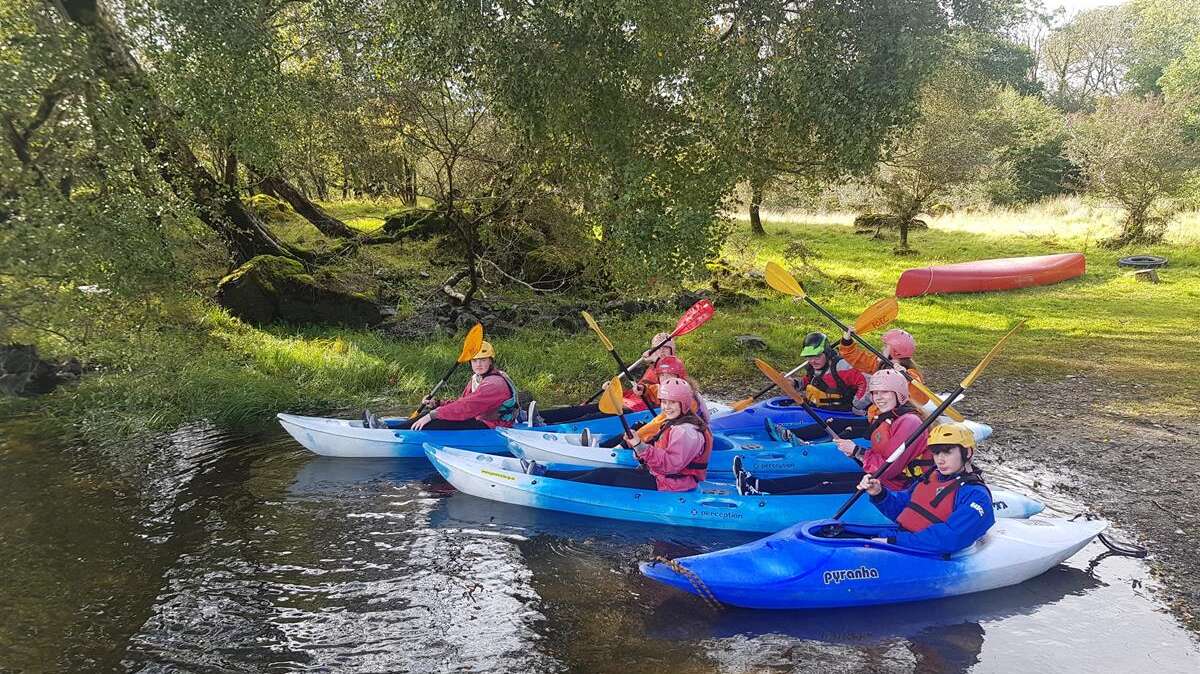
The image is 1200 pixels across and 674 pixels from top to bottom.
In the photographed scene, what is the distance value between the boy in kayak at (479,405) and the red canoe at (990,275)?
38.0 ft

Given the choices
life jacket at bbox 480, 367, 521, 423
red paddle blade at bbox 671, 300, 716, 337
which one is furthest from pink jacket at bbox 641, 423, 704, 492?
red paddle blade at bbox 671, 300, 716, 337

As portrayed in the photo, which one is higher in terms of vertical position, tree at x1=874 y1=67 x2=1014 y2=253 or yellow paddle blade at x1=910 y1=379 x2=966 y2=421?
tree at x1=874 y1=67 x2=1014 y2=253

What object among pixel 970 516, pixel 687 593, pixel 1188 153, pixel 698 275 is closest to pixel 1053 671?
pixel 970 516

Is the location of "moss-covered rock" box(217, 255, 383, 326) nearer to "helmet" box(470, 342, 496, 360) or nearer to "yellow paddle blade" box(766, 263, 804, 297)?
"helmet" box(470, 342, 496, 360)

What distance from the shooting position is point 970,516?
575 centimetres

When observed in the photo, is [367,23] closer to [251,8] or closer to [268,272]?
[251,8]

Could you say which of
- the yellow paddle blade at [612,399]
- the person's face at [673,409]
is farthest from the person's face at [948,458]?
the yellow paddle blade at [612,399]

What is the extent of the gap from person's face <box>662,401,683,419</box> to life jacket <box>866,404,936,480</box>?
5.75 feet

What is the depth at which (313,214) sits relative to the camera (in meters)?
16.8

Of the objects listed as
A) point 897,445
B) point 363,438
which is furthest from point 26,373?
point 897,445

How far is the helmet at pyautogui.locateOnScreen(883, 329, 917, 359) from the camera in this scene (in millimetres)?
8852

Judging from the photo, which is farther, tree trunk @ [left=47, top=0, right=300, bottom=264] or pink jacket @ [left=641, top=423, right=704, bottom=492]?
tree trunk @ [left=47, top=0, right=300, bottom=264]

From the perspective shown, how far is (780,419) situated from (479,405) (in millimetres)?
3537

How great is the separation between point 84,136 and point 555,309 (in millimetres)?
8470
